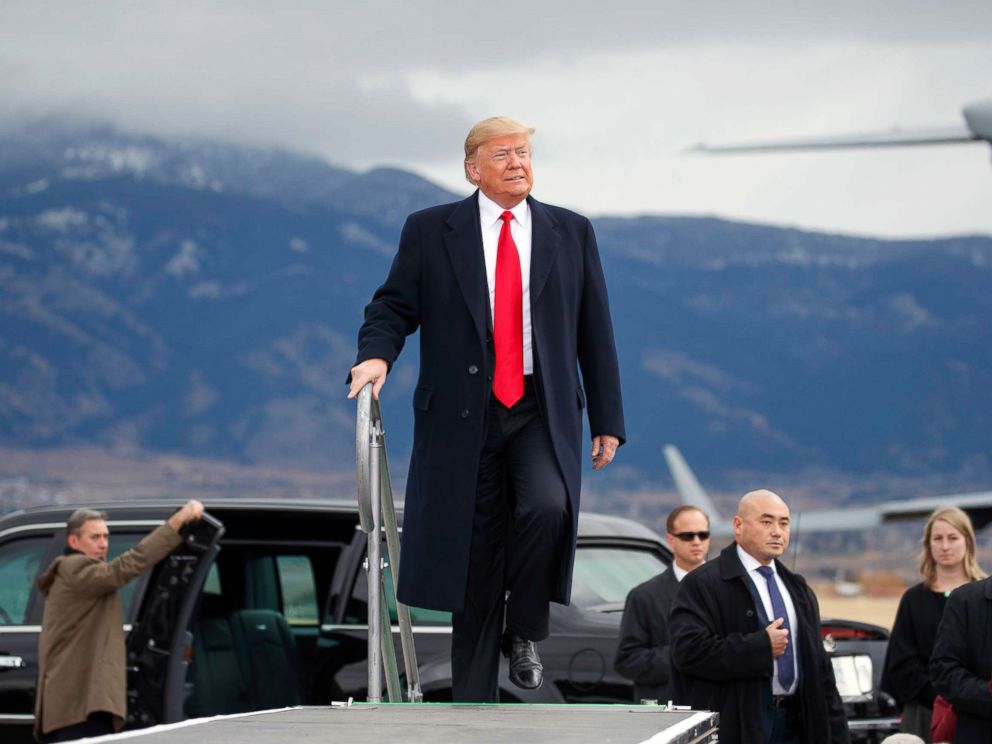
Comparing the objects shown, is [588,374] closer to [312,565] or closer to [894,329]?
[312,565]

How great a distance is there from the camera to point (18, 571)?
31.9 feet

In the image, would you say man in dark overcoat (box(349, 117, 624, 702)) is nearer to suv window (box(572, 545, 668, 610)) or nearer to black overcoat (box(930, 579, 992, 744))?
black overcoat (box(930, 579, 992, 744))

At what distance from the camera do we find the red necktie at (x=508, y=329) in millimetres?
5794

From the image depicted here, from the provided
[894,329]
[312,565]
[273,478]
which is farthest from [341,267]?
[312,565]

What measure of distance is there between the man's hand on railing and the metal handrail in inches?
1.0

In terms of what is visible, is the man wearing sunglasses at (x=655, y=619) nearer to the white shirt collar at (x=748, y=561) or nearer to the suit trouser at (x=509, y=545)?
the white shirt collar at (x=748, y=561)

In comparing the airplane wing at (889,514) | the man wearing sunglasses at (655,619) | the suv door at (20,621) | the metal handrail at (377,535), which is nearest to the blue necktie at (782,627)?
the man wearing sunglasses at (655,619)

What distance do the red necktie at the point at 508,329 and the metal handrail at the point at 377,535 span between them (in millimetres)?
404

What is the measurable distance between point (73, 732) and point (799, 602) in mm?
3808

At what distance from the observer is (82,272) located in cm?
18338

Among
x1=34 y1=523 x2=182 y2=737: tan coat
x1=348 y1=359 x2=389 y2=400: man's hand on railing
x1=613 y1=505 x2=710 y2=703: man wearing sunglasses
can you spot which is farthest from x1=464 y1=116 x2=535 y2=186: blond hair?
x1=34 y1=523 x2=182 y2=737: tan coat

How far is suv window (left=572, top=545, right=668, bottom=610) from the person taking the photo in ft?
31.8

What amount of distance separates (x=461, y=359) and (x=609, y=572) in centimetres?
435

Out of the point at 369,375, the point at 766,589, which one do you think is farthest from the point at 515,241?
the point at 766,589
